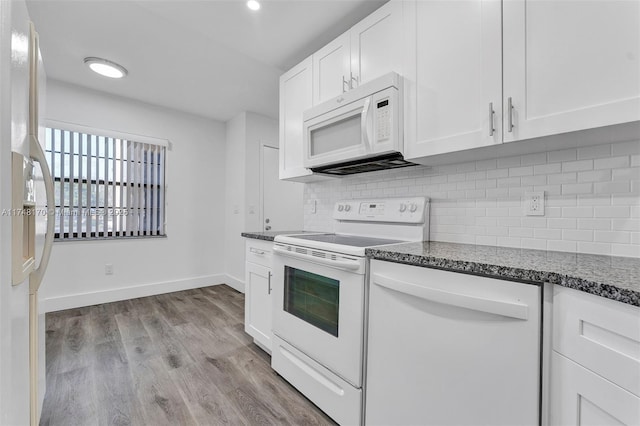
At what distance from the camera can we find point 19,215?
818 mm

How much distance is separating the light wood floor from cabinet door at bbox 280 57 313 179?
1.50 metres

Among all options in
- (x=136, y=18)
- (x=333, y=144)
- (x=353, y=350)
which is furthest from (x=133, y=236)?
(x=353, y=350)

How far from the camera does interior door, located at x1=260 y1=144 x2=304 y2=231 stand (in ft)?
13.1

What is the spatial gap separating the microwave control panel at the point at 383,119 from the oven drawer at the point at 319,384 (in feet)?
4.33

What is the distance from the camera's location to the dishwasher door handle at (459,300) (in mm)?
875

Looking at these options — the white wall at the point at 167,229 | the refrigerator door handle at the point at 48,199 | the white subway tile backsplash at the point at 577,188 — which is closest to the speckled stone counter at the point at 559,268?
the white subway tile backsplash at the point at 577,188

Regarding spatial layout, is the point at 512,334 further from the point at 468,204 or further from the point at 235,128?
the point at 235,128

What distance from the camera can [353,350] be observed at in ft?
4.43

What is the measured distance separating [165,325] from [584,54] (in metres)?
3.37

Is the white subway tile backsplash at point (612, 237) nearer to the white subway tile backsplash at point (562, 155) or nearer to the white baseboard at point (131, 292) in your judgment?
the white subway tile backsplash at point (562, 155)

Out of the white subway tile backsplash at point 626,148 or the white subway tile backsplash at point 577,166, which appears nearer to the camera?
the white subway tile backsplash at point 626,148

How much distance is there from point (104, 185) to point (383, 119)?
10.9 feet

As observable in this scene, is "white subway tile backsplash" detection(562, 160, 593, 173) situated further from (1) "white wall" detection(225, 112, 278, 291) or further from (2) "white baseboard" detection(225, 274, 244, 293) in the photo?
(2) "white baseboard" detection(225, 274, 244, 293)

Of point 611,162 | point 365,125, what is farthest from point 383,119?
point 611,162
